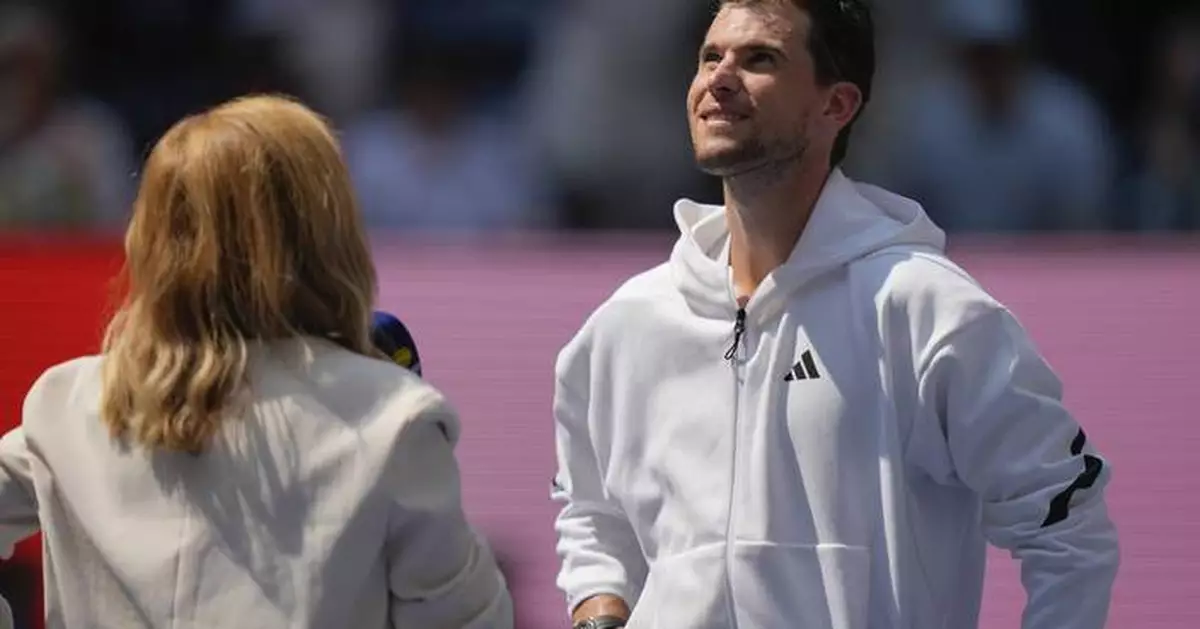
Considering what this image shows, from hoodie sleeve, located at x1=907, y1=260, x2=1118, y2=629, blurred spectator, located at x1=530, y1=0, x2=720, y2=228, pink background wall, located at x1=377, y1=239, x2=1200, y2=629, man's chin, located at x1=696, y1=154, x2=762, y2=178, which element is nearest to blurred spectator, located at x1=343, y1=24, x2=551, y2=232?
blurred spectator, located at x1=530, y1=0, x2=720, y2=228

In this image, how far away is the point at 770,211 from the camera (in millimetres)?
3607

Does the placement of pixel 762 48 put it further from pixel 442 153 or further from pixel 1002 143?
pixel 442 153

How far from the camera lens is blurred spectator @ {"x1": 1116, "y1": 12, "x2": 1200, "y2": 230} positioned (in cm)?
645

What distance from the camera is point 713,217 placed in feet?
12.4

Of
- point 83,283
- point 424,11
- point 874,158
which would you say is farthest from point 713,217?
point 424,11

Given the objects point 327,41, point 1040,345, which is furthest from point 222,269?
point 327,41

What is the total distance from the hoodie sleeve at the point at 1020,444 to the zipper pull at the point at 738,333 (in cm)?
25

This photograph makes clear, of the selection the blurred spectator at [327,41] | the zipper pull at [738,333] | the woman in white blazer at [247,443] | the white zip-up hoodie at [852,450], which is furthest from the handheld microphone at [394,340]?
the blurred spectator at [327,41]

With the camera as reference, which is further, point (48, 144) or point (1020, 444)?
point (48, 144)

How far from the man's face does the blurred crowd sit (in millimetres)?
2866

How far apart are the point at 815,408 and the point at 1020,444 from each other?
0.91ft

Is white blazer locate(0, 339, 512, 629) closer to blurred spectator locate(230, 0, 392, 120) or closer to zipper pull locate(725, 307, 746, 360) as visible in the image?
zipper pull locate(725, 307, 746, 360)

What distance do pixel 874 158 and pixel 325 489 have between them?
3.86 meters

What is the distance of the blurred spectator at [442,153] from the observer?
700cm
